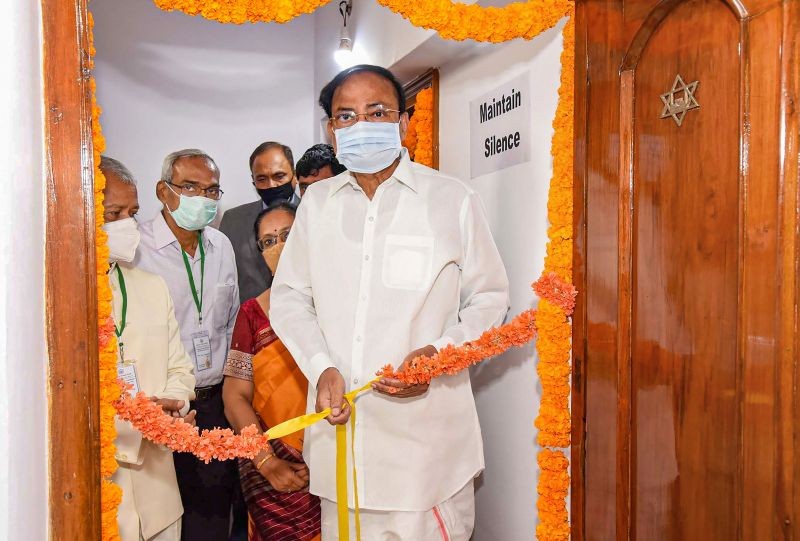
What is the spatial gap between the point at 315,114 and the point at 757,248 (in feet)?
15.9

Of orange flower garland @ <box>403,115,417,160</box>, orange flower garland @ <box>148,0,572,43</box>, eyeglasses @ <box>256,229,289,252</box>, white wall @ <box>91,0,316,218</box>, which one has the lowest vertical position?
eyeglasses @ <box>256,229,289,252</box>

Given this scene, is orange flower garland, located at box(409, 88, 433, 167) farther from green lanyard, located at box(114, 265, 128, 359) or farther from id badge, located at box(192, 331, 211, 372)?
green lanyard, located at box(114, 265, 128, 359)

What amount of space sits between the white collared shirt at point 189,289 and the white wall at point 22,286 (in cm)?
173

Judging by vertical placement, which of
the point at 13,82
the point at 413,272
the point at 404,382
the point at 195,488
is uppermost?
the point at 13,82

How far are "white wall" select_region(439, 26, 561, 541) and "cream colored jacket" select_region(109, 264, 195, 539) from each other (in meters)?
1.34

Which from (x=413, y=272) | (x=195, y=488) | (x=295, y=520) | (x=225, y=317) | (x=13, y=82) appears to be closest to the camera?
(x=13, y=82)

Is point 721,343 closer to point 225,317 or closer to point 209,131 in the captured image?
point 225,317

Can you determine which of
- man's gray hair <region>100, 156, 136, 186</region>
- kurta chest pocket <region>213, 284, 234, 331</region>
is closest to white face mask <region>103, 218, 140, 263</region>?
man's gray hair <region>100, 156, 136, 186</region>

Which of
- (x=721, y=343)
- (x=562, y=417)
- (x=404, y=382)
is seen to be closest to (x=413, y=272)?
(x=404, y=382)

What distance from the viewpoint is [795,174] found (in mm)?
1443

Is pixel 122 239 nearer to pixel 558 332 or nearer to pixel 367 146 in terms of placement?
pixel 367 146

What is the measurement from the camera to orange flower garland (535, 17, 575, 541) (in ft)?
7.23

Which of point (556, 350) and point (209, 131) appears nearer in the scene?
point (556, 350)

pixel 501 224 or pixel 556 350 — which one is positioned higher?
pixel 501 224
